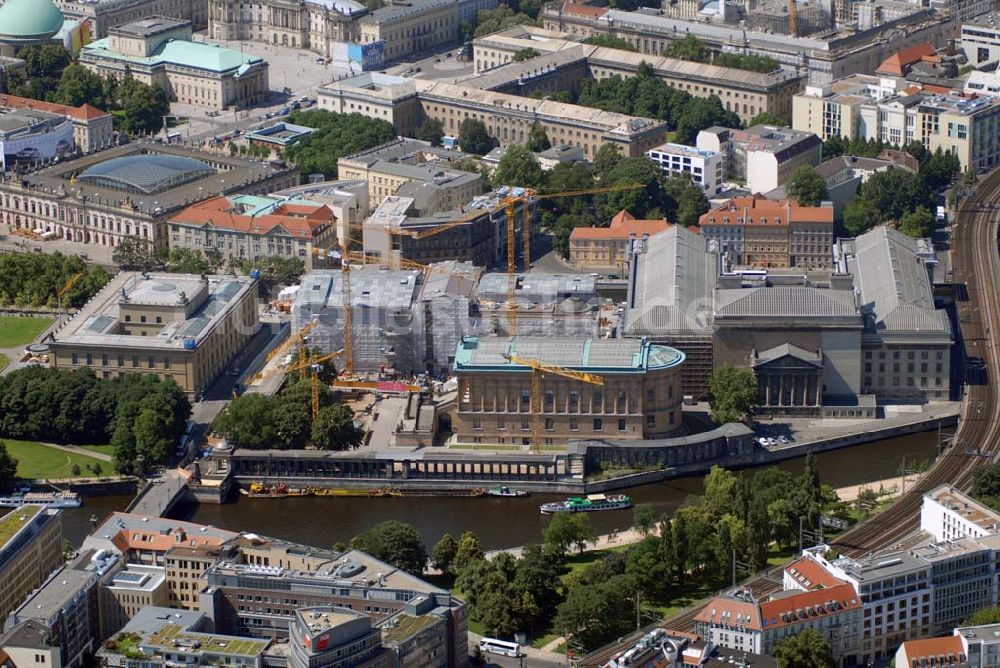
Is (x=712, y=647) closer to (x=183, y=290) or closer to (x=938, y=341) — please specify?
(x=938, y=341)

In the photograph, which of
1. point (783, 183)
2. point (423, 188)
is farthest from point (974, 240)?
point (423, 188)

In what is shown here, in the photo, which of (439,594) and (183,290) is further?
(183,290)

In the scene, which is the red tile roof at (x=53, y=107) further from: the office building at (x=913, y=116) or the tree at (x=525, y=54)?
the office building at (x=913, y=116)

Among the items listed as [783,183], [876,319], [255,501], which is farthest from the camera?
[783,183]

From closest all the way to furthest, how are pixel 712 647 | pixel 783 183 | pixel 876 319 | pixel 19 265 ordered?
pixel 712 647 < pixel 876 319 < pixel 19 265 < pixel 783 183

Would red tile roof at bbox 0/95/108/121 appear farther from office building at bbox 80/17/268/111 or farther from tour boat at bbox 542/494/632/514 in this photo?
tour boat at bbox 542/494/632/514

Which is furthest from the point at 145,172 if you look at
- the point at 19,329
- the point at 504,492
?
the point at 504,492

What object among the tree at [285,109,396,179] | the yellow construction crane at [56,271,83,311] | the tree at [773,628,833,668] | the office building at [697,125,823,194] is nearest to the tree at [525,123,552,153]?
the tree at [285,109,396,179]

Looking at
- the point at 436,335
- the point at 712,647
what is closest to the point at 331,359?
the point at 436,335
